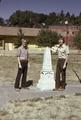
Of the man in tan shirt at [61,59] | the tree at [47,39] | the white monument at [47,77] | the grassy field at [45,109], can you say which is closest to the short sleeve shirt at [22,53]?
the white monument at [47,77]

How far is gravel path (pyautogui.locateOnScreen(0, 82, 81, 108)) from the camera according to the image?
11.0 metres

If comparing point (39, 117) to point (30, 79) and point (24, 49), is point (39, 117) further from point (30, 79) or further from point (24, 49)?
point (30, 79)

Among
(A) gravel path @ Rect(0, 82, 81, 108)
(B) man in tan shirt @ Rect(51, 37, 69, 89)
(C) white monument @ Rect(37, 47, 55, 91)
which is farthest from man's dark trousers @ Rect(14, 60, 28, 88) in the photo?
(B) man in tan shirt @ Rect(51, 37, 69, 89)

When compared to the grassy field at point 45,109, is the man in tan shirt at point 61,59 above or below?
above

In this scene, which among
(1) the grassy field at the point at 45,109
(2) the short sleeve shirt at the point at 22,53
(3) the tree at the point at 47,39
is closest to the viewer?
(1) the grassy field at the point at 45,109

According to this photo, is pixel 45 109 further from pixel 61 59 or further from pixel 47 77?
pixel 47 77

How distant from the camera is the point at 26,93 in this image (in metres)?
11.9

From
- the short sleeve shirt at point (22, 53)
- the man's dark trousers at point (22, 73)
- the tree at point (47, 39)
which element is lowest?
the tree at point (47, 39)

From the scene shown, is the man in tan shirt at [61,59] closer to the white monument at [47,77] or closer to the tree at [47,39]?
the white monument at [47,77]

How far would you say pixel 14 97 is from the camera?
11133mm

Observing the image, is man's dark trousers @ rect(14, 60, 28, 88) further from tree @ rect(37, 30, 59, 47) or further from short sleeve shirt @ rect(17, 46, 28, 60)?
tree @ rect(37, 30, 59, 47)

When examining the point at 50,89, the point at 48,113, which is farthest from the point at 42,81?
the point at 48,113

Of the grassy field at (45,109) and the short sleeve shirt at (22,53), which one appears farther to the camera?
the short sleeve shirt at (22,53)

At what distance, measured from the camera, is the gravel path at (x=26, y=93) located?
1099cm
